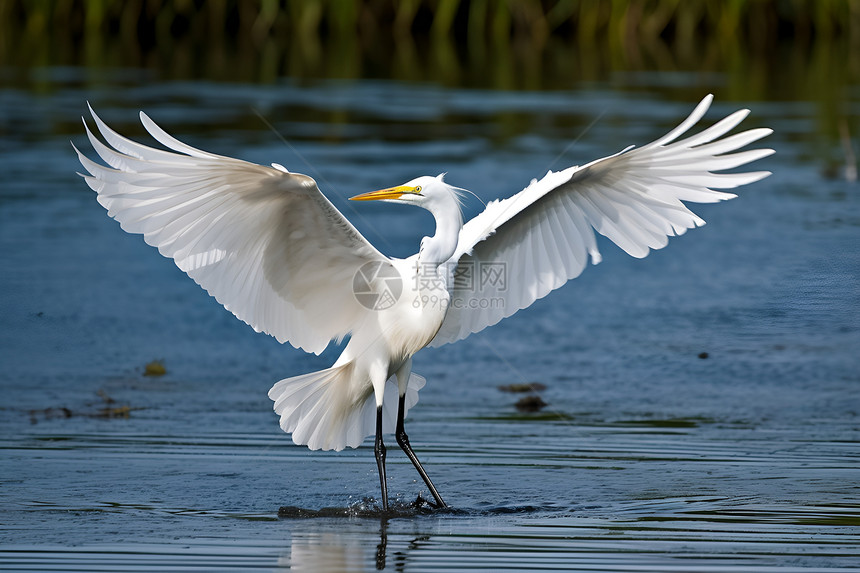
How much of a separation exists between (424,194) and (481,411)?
2.07 metres

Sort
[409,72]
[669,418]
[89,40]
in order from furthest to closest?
[89,40] → [409,72] → [669,418]

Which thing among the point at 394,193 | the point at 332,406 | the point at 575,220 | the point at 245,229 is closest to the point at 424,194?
the point at 394,193

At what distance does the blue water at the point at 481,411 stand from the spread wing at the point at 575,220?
0.86 metres

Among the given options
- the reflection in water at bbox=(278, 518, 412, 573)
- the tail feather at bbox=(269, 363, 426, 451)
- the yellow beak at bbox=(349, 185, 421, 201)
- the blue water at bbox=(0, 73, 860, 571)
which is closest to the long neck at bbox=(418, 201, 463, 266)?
the yellow beak at bbox=(349, 185, 421, 201)

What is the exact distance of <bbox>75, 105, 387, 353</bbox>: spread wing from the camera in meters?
6.07

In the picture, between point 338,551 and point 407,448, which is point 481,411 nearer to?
point 407,448

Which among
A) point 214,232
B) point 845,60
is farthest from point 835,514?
point 845,60

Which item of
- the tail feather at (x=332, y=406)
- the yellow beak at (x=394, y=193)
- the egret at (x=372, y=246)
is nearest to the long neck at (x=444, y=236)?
the egret at (x=372, y=246)

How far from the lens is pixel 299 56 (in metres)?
28.0

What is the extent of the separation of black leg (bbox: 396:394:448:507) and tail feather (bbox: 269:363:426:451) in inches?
5.4

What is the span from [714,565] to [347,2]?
23.0m

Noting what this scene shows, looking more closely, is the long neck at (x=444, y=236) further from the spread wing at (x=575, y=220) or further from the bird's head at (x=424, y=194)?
the spread wing at (x=575, y=220)

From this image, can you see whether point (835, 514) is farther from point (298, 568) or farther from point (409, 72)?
point (409, 72)

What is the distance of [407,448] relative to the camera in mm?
7211
